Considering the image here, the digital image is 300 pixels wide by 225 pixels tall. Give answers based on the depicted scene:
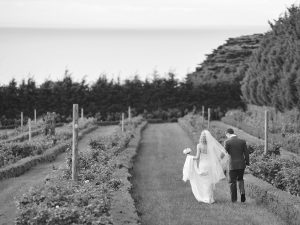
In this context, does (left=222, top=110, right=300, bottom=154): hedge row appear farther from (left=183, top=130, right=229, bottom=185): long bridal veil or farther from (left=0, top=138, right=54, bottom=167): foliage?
(left=183, top=130, right=229, bottom=185): long bridal veil

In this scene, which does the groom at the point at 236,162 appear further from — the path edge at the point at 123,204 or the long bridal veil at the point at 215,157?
the path edge at the point at 123,204

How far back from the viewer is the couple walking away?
15.2 m

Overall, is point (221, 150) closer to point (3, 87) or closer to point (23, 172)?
point (23, 172)

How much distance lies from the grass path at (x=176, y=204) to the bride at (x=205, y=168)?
357 mm

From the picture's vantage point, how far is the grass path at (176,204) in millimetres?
13078

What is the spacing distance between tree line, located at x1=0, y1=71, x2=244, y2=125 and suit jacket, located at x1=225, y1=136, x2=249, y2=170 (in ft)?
126

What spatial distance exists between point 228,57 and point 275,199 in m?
62.8

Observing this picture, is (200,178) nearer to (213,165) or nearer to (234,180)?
(213,165)

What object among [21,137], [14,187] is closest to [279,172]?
[14,187]

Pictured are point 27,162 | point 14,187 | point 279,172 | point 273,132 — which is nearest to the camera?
point 279,172

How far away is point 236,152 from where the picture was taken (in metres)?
15.2

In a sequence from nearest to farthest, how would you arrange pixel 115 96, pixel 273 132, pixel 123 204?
1. pixel 123 204
2. pixel 273 132
3. pixel 115 96

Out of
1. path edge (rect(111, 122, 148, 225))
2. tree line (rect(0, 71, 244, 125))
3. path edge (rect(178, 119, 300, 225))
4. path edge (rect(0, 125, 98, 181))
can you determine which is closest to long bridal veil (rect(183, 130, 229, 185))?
path edge (rect(178, 119, 300, 225))

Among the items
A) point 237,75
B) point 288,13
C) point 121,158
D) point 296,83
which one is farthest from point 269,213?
point 237,75
